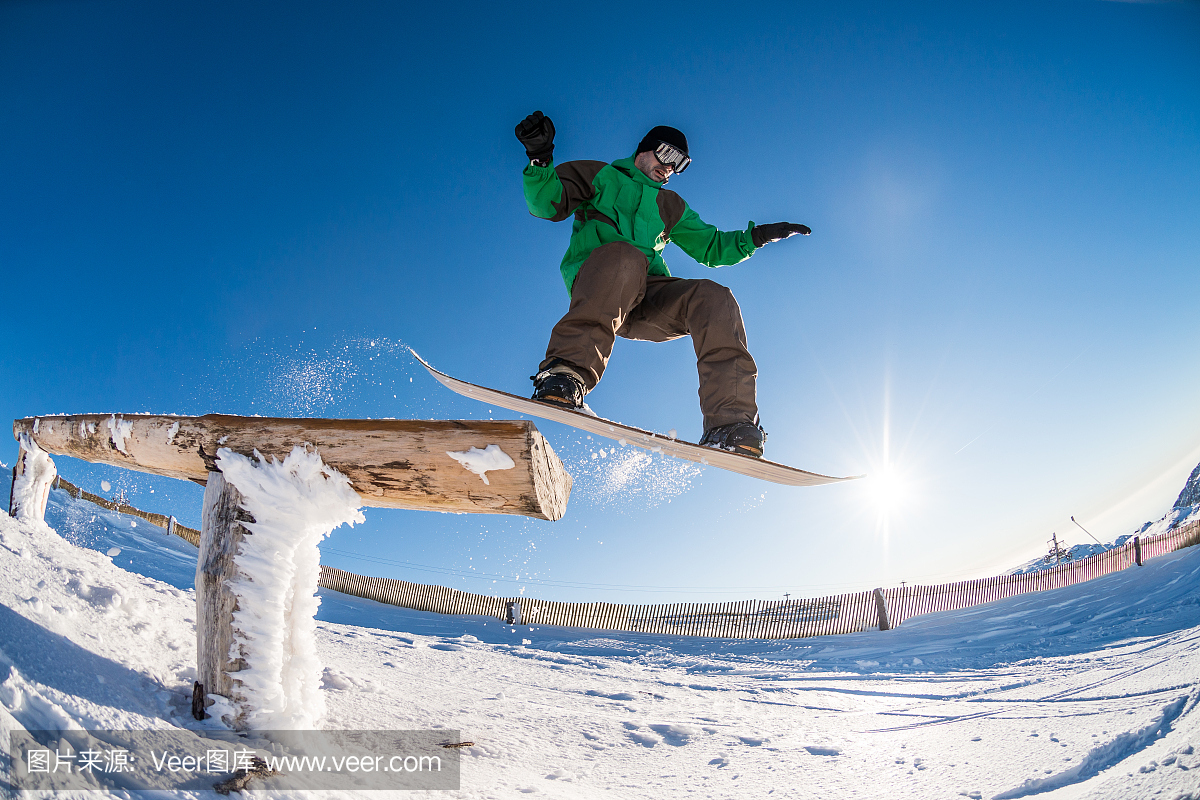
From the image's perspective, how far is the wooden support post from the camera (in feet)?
5.16

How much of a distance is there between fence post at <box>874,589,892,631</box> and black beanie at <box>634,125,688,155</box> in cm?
1138

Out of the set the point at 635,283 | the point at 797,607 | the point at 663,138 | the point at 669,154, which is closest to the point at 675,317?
the point at 635,283

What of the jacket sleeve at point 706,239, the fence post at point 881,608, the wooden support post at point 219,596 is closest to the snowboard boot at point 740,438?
the jacket sleeve at point 706,239

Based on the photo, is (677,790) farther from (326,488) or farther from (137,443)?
(137,443)

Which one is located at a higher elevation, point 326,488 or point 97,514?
point 97,514

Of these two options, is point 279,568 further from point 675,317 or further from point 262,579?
point 675,317

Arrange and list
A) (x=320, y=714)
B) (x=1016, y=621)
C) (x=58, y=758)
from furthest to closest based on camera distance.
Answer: (x=1016, y=621) → (x=320, y=714) → (x=58, y=758)

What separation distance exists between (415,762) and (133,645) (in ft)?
3.87

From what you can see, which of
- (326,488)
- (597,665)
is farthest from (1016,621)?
(326,488)

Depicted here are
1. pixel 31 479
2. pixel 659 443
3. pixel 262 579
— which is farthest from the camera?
pixel 31 479

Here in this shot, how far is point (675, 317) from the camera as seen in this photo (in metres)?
2.72

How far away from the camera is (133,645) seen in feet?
6.23

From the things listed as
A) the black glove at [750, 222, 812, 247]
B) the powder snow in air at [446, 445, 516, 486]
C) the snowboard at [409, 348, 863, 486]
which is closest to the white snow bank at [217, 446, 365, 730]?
the powder snow in air at [446, 445, 516, 486]

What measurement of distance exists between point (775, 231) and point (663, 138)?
2.88 ft
